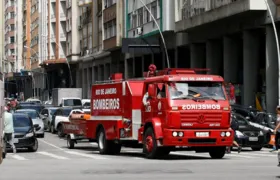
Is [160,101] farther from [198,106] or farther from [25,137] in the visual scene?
[25,137]

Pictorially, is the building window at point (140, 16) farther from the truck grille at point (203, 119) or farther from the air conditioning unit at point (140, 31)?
the truck grille at point (203, 119)

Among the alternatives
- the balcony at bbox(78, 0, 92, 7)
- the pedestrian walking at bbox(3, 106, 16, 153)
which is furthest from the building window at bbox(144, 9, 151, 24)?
the pedestrian walking at bbox(3, 106, 16, 153)

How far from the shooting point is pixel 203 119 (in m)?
23.0

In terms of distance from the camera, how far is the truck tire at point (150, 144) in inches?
924

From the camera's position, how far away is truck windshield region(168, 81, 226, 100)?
2308 cm

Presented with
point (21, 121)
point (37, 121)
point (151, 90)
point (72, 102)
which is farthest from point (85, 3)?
point (151, 90)

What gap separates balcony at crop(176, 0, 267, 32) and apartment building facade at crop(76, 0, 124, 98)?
16613mm

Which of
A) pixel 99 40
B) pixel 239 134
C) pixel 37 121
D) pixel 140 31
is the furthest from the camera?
pixel 99 40

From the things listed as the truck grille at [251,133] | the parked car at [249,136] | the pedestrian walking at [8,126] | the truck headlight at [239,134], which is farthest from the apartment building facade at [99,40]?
the pedestrian walking at [8,126]

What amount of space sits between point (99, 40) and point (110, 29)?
7478 millimetres

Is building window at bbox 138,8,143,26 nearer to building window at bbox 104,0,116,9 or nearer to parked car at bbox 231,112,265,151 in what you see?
building window at bbox 104,0,116,9

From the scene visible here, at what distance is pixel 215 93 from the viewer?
925 inches

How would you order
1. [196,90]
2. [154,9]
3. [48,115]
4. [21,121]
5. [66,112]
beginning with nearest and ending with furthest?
[196,90] → [21,121] → [66,112] → [48,115] → [154,9]

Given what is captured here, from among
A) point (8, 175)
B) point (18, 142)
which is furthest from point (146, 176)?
point (18, 142)
